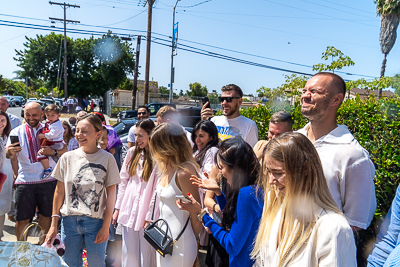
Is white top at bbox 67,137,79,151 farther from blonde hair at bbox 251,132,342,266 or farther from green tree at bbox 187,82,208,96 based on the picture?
green tree at bbox 187,82,208,96

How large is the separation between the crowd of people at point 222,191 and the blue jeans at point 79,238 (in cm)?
1

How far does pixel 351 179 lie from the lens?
2.10 meters

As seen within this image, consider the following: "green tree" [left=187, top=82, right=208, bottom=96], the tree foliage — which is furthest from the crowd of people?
"green tree" [left=187, top=82, right=208, bottom=96]

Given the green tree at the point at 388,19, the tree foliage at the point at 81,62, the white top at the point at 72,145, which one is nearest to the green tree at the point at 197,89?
the tree foliage at the point at 81,62

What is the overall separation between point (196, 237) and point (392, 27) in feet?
96.3

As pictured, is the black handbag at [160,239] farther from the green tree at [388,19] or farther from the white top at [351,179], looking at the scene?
the green tree at [388,19]

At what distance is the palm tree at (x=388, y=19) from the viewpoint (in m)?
23.6

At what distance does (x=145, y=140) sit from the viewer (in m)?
3.51

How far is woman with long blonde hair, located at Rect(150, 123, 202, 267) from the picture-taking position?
255cm

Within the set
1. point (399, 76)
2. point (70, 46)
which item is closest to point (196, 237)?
point (399, 76)

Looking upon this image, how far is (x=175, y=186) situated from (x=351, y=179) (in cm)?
144

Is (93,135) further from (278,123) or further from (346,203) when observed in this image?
(346,203)

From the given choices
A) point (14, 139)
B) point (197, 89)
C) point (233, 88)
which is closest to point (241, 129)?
point (233, 88)

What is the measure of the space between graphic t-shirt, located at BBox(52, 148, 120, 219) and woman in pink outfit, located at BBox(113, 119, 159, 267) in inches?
11.6
